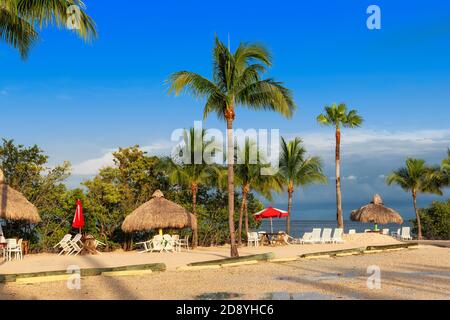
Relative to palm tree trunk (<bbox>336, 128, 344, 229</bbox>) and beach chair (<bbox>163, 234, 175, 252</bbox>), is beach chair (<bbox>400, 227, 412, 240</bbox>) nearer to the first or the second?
palm tree trunk (<bbox>336, 128, 344, 229</bbox>)

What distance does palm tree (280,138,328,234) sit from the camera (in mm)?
28719

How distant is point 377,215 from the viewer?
103 ft

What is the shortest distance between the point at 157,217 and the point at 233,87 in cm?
637

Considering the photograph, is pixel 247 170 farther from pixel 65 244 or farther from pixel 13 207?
pixel 13 207

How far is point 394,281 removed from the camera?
1108 cm

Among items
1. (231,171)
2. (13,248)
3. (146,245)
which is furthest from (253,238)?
(13,248)

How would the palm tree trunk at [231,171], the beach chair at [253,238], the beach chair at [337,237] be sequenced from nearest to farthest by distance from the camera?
the palm tree trunk at [231,171]
the beach chair at [253,238]
the beach chair at [337,237]

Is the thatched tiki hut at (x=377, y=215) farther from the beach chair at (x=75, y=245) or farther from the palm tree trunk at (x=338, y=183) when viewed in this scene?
the beach chair at (x=75, y=245)

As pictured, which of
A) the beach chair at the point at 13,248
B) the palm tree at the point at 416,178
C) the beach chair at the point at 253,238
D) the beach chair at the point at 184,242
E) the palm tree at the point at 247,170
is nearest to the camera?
the beach chair at the point at 13,248

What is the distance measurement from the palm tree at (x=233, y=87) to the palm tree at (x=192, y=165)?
5618 millimetres

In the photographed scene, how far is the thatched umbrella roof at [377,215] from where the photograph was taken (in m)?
31.3

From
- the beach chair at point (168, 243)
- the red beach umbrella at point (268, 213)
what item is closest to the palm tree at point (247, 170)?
the red beach umbrella at point (268, 213)
